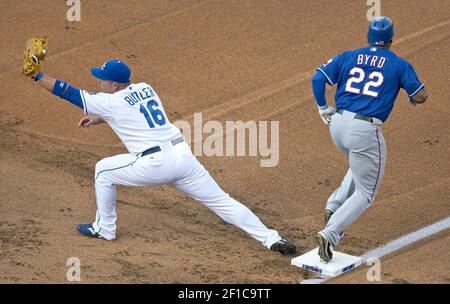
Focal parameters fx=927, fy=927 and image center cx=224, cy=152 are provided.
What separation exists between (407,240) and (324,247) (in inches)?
38.6

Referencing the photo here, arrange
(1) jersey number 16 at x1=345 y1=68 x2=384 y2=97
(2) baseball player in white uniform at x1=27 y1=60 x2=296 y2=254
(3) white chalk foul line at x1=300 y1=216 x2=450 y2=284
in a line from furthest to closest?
(3) white chalk foul line at x1=300 y1=216 x2=450 y2=284 < (2) baseball player in white uniform at x1=27 y1=60 x2=296 y2=254 < (1) jersey number 16 at x1=345 y1=68 x2=384 y2=97

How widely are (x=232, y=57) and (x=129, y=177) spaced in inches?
163

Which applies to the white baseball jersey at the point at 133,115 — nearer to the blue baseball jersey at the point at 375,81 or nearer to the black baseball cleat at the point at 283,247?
the black baseball cleat at the point at 283,247

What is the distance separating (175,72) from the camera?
10.5 m

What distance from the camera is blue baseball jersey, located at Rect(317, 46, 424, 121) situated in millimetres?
6551

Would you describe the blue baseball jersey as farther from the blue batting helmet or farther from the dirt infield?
the dirt infield

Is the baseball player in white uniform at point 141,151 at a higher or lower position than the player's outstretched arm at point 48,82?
lower

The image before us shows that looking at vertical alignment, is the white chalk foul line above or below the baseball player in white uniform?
below

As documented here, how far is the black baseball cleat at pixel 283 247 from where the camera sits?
23.2 ft

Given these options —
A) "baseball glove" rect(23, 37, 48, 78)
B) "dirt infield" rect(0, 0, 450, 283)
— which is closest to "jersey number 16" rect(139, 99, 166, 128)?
"baseball glove" rect(23, 37, 48, 78)

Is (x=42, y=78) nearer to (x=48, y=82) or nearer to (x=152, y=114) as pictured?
(x=48, y=82)

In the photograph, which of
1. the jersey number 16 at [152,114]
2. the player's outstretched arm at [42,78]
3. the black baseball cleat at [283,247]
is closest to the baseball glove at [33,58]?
the player's outstretched arm at [42,78]

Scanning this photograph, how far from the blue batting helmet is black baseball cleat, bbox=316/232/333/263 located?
1451 mm

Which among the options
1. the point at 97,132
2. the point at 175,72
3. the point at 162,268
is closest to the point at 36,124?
the point at 97,132
